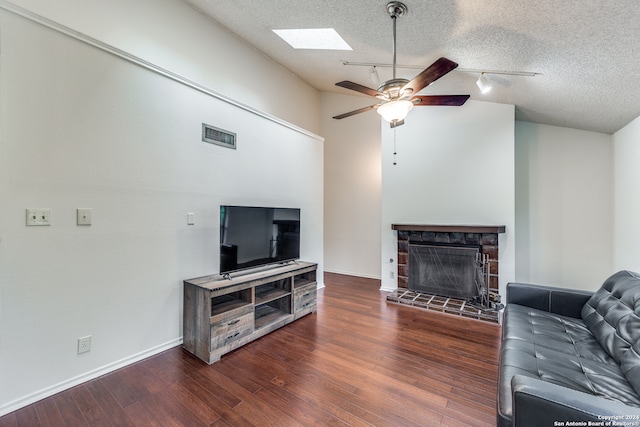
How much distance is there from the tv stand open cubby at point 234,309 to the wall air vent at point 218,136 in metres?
1.48

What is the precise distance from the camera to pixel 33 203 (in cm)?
187

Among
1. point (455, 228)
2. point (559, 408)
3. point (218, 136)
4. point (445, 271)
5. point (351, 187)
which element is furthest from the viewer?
point (351, 187)

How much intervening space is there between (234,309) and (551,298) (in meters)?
2.89

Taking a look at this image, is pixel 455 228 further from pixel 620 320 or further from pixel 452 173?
pixel 620 320

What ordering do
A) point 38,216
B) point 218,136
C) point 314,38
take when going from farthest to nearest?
point 314,38 → point 218,136 → point 38,216

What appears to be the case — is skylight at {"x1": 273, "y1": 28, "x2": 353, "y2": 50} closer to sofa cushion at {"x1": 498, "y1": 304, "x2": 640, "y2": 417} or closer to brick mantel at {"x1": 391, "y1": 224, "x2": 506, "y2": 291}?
brick mantel at {"x1": 391, "y1": 224, "x2": 506, "y2": 291}

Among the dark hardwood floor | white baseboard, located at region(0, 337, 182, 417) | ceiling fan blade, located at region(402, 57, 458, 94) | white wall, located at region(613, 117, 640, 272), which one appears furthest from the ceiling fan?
white baseboard, located at region(0, 337, 182, 417)

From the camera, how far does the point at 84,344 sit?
2076mm

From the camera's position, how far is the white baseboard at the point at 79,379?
5.83ft

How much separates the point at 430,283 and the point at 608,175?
271cm

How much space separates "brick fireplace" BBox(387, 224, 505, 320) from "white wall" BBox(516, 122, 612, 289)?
73 centimetres

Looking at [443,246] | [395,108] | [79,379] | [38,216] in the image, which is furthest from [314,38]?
[79,379]

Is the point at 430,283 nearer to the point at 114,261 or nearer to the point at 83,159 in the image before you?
the point at 114,261

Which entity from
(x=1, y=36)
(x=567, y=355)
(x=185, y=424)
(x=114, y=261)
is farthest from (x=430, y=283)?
(x=1, y=36)
